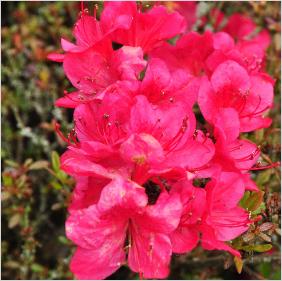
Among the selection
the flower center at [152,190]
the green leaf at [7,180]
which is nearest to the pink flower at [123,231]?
the flower center at [152,190]

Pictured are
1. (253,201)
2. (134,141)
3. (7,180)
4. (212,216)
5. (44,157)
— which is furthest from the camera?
(44,157)

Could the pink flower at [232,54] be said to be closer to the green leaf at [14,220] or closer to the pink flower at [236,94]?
the pink flower at [236,94]

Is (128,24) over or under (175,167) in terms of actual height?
over

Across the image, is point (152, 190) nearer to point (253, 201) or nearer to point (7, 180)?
point (253, 201)

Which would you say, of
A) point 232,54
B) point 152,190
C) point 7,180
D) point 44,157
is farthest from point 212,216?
point 44,157

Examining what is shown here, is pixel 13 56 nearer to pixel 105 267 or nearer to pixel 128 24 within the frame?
pixel 128 24

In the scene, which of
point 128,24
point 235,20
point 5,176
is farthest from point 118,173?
point 235,20
